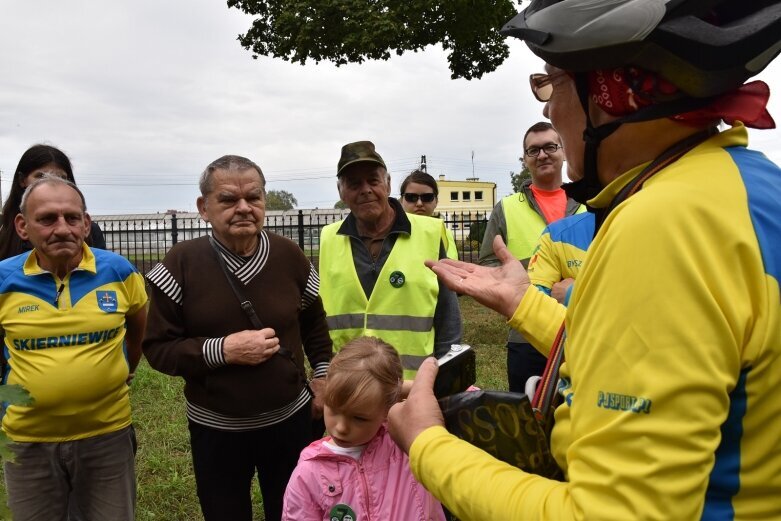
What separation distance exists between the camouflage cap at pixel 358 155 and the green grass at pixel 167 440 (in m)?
2.49

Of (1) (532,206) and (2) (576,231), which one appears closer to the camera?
(2) (576,231)

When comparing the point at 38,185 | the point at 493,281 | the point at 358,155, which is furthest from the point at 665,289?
the point at 38,185

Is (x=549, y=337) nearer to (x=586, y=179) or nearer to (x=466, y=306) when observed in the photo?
(x=586, y=179)

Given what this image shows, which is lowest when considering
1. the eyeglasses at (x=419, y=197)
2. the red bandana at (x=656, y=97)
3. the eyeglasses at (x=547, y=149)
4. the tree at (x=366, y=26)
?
the eyeglasses at (x=419, y=197)

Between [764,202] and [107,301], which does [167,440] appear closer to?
[107,301]

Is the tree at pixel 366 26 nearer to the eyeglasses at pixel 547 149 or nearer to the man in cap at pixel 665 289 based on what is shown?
the eyeglasses at pixel 547 149

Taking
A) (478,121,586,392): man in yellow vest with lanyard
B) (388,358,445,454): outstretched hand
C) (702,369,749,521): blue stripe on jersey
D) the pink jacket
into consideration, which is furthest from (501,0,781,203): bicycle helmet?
(478,121,586,392): man in yellow vest with lanyard

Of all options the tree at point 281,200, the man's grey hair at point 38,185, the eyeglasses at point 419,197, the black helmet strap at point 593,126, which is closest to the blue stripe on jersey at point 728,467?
the black helmet strap at point 593,126

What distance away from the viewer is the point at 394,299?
3.42 m

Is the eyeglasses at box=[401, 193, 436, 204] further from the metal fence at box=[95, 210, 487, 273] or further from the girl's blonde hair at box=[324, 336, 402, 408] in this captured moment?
the metal fence at box=[95, 210, 487, 273]

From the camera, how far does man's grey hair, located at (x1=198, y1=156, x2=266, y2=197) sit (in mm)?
3041

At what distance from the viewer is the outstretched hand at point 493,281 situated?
194 cm

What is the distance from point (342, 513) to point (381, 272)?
1528 millimetres

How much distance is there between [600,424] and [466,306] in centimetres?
1123
